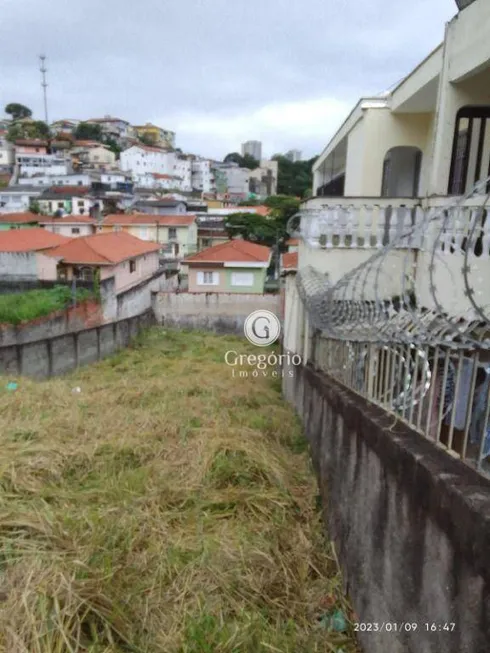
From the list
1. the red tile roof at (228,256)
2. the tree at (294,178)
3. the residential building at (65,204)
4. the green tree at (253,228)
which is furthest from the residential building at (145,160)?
the red tile roof at (228,256)

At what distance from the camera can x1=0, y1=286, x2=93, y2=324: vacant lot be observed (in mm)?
10164

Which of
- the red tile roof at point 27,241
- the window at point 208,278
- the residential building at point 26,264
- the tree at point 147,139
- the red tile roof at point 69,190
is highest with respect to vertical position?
the tree at point 147,139

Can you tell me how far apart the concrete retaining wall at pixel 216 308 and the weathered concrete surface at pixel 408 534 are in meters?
11.5

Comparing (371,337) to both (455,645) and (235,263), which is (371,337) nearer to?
(455,645)

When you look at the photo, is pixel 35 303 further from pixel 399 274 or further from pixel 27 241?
pixel 399 274

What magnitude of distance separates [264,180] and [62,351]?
58.1 meters

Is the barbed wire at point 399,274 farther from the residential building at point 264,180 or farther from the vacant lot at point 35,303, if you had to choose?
the residential building at point 264,180

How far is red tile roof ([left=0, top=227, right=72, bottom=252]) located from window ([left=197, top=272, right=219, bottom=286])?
5136mm

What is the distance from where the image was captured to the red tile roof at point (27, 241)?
14.5 metres

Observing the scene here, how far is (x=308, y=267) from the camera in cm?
525

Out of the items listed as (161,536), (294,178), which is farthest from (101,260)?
(294,178)

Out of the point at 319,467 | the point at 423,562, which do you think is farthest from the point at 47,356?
the point at 423,562

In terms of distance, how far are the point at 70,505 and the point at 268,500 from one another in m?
1.40
